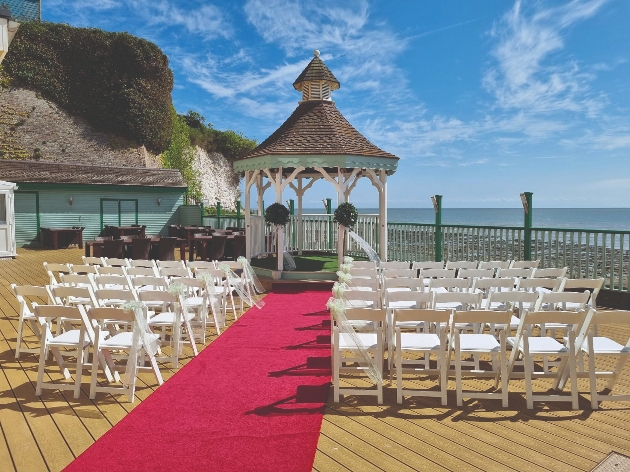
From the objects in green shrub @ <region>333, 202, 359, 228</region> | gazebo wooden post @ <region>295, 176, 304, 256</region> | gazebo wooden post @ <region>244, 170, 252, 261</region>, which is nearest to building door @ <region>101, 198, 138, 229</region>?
gazebo wooden post @ <region>295, 176, 304, 256</region>

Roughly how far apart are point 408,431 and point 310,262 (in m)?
9.45

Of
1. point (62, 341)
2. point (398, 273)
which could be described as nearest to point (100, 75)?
point (398, 273)

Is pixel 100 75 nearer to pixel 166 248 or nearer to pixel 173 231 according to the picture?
pixel 173 231

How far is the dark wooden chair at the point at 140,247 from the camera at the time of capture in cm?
1502

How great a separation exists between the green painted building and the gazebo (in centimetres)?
1135

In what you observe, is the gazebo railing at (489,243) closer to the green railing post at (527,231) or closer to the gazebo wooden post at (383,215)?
the green railing post at (527,231)

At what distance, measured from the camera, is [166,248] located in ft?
49.8

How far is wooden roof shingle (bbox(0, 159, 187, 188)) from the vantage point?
20.2 metres

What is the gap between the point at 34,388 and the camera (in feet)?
16.0

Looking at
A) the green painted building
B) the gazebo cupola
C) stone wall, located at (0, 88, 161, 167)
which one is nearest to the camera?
the gazebo cupola

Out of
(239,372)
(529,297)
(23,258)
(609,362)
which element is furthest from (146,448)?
(23,258)

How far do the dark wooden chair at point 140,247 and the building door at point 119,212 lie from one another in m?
7.98

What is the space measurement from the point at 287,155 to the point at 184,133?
30010mm

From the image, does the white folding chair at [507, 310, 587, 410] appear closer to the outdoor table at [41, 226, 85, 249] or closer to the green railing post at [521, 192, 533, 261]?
the green railing post at [521, 192, 533, 261]
